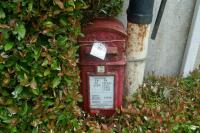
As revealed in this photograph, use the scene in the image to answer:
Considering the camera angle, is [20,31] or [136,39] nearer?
[20,31]

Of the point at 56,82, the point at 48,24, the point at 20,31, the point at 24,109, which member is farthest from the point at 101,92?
the point at 20,31

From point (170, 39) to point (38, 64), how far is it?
203 cm

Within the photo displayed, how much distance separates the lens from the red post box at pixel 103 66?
313cm

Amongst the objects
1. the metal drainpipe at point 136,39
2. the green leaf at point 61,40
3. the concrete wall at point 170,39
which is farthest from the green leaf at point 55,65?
the concrete wall at point 170,39

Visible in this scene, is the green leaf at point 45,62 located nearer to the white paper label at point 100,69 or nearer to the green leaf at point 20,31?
the green leaf at point 20,31

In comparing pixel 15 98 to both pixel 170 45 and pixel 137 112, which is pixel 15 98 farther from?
pixel 170 45

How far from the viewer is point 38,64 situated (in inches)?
101

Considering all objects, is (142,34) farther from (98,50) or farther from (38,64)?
(38,64)

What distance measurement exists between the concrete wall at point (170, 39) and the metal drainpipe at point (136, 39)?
1.80 ft

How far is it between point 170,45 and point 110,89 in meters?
1.19

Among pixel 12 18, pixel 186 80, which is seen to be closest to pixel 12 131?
pixel 12 18

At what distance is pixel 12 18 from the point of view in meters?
2.42

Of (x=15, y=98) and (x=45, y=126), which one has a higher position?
(x=15, y=98)

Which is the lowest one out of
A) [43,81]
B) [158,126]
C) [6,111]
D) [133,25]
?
[158,126]
